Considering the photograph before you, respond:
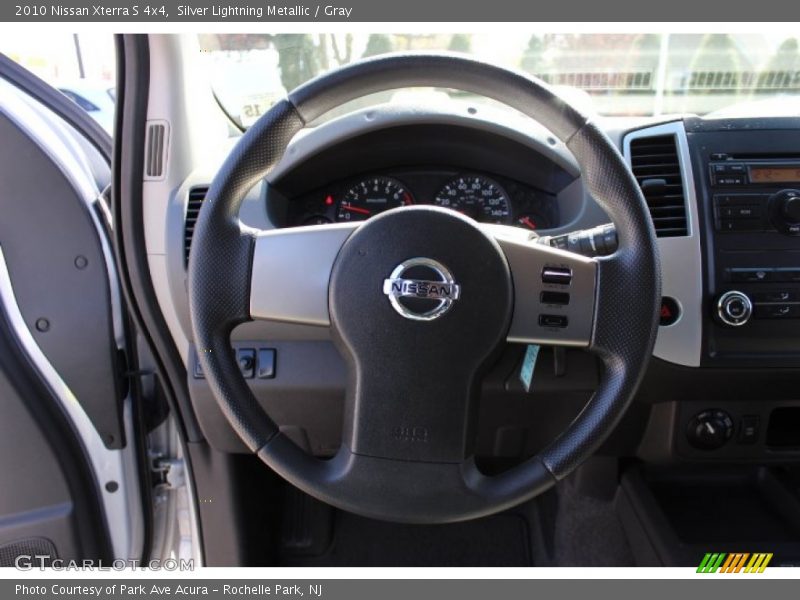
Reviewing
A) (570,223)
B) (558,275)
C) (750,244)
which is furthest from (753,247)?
(558,275)

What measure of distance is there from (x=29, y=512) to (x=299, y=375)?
732 mm

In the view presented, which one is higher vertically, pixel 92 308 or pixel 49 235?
pixel 49 235

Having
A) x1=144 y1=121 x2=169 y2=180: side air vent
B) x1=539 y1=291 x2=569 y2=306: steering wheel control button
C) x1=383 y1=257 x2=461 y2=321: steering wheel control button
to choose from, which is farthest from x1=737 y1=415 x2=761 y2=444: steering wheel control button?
x1=144 y1=121 x2=169 y2=180: side air vent

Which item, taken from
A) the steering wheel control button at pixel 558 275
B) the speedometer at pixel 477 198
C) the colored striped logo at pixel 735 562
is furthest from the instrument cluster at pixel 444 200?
the colored striped logo at pixel 735 562

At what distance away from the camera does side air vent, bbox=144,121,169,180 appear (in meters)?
1.26

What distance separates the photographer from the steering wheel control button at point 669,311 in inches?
50.1

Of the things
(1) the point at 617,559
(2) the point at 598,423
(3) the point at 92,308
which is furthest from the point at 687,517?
(3) the point at 92,308

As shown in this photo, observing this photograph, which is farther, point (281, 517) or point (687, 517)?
point (281, 517)

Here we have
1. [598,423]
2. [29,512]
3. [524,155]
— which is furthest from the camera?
[29,512]

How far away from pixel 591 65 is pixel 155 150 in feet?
3.17

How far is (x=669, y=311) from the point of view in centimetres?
128

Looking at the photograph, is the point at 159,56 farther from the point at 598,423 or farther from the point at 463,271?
the point at 598,423

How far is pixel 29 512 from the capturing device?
1496mm

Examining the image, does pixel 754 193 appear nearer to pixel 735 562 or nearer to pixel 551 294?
pixel 551 294
